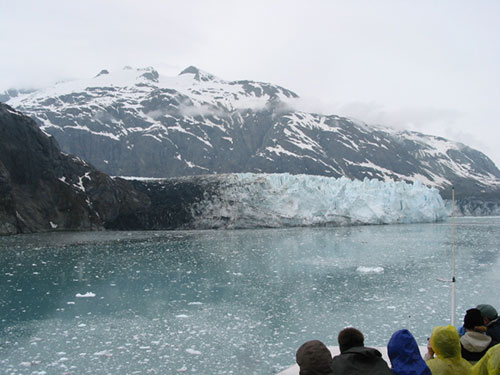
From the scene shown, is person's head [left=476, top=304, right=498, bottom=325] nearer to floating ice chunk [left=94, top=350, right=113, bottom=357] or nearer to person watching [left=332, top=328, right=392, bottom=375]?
person watching [left=332, top=328, right=392, bottom=375]

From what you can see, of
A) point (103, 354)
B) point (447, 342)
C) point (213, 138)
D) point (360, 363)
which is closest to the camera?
point (360, 363)

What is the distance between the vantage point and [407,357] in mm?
3184

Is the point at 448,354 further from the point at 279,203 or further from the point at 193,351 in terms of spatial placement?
the point at 279,203

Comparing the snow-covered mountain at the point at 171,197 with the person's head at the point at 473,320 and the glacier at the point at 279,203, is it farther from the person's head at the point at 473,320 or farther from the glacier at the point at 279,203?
the person's head at the point at 473,320

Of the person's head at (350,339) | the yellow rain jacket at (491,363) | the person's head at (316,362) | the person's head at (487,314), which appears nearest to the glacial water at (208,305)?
the person's head at (487,314)

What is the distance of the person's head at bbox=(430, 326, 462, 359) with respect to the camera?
326 centimetres

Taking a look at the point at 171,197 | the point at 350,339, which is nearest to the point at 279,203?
the point at 171,197

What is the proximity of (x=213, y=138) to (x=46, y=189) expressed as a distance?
113m

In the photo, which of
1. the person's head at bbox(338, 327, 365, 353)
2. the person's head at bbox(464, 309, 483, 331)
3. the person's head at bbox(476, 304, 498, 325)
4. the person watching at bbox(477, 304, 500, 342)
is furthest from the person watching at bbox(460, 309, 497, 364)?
the person's head at bbox(338, 327, 365, 353)

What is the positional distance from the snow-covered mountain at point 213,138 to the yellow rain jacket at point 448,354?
129380mm

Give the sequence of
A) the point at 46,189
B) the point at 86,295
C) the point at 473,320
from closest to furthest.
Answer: the point at 473,320, the point at 86,295, the point at 46,189

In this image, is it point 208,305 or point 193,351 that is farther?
point 208,305

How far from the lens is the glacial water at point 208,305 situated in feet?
24.3

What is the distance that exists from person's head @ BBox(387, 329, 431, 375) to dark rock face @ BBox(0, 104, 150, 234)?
36033mm
